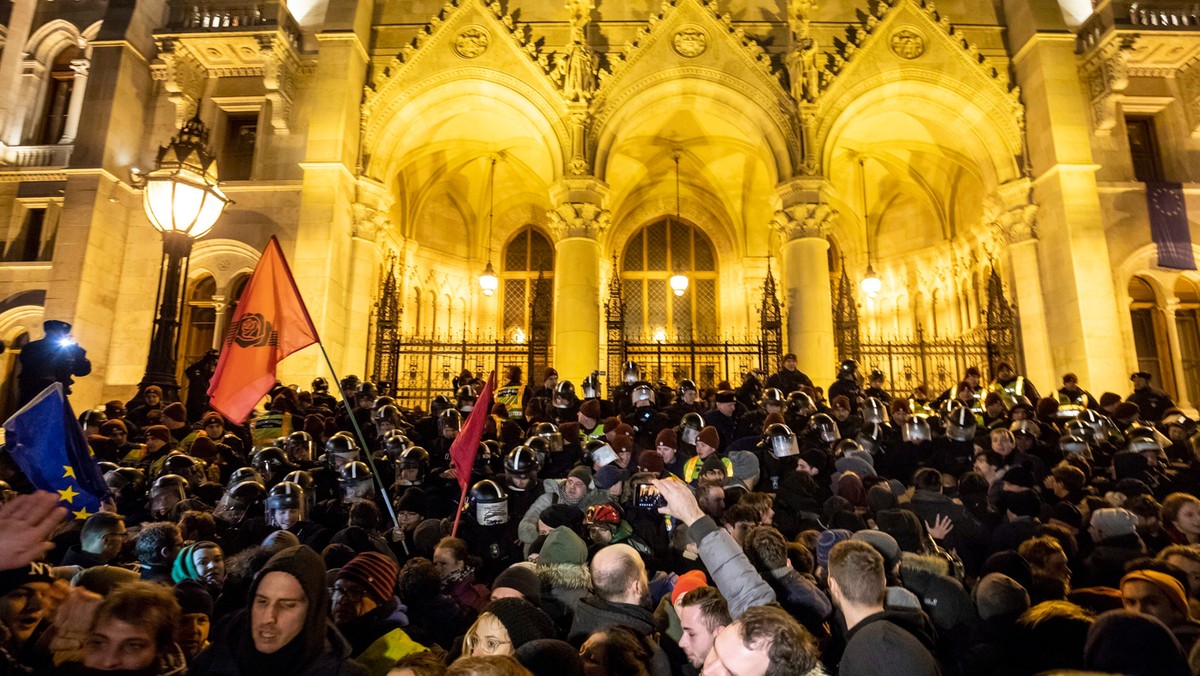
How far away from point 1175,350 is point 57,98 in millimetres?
29286

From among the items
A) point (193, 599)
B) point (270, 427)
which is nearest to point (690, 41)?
point (270, 427)

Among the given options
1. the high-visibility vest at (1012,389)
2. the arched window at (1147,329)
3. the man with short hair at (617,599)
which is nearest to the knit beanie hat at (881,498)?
the man with short hair at (617,599)

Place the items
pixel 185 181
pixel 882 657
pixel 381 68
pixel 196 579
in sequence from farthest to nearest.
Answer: pixel 381 68 < pixel 185 181 < pixel 196 579 < pixel 882 657

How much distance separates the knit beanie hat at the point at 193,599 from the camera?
3.83 meters

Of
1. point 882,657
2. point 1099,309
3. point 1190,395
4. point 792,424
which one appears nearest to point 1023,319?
point 1099,309

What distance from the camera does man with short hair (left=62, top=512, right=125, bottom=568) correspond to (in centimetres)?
467

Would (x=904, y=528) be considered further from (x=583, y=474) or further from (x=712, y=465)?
(x=583, y=474)

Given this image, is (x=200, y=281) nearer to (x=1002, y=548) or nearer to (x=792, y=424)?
(x=792, y=424)

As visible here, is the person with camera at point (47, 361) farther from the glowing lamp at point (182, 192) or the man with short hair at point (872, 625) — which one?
the man with short hair at point (872, 625)

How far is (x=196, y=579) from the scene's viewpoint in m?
4.37

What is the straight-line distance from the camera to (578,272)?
17.2 meters

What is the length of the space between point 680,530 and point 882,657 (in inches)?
92.0

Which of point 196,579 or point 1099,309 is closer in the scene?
point 196,579

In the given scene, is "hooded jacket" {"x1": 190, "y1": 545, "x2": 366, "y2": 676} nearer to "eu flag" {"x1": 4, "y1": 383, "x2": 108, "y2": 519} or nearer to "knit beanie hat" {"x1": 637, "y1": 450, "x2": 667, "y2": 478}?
"eu flag" {"x1": 4, "y1": 383, "x2": 108, "y2": 519}
